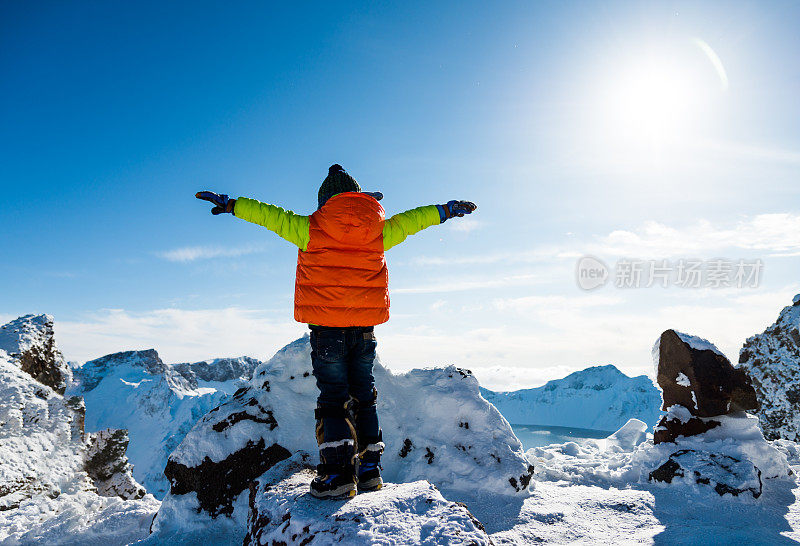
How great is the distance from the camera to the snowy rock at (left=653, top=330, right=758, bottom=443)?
19.3 feet

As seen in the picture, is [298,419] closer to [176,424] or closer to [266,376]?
[266,376]

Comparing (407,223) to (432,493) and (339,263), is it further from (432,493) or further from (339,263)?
(432,493)

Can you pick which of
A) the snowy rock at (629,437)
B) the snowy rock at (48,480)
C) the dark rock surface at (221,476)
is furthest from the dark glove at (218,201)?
the snowy rock at (629,437)

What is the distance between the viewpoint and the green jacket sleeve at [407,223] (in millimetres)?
3469

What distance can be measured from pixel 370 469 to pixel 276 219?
7.11ft

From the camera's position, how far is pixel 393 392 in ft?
17.0

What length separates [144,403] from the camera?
5244cm

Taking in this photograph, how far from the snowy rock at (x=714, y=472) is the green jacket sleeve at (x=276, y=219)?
555 centimetres

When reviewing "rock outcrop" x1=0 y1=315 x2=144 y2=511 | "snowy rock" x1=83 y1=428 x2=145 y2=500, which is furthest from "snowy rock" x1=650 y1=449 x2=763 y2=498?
"snowy rock" x1=83 y1=428 x2=145 y2=500

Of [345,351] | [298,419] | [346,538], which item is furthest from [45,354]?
[346,538]


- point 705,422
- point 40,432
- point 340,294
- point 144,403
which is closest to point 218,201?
point 340,294

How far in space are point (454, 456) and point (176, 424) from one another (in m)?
57.9

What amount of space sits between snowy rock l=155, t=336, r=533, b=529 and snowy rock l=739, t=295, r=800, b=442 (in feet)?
34.3

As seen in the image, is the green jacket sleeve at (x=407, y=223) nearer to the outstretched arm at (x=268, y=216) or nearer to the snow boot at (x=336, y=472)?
the outstretched arm at (x=268, y=216)
